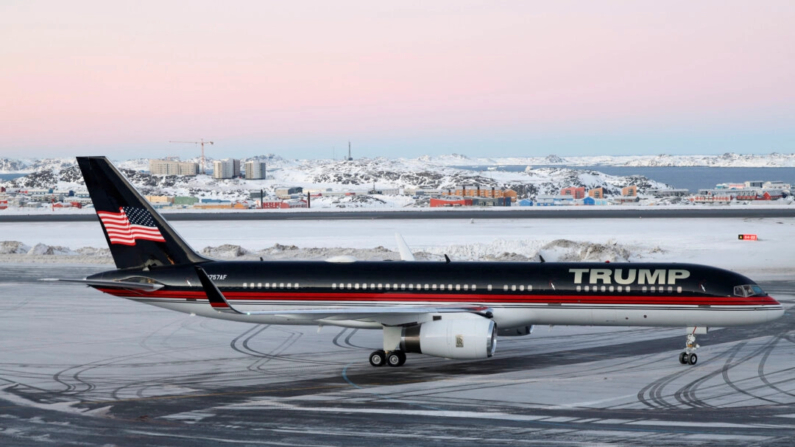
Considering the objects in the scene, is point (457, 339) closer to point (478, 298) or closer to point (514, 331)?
point (478, 298)

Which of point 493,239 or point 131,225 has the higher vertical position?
point 131,225

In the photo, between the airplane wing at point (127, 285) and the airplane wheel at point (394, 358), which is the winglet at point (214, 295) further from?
the airplane wheel at point (394, 358)

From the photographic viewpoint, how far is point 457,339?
3003cm

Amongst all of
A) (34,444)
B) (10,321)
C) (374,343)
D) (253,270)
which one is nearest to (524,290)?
(374,343)

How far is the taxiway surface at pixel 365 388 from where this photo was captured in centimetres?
2275

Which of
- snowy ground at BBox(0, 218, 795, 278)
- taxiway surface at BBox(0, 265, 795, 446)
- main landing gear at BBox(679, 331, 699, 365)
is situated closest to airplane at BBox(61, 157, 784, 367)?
main landing gear at BBox(679, 331, 699, 365)

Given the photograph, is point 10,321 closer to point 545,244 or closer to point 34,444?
point 34,444

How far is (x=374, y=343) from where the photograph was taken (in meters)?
37.5

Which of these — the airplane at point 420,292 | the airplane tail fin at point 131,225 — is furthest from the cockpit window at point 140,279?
the airplane tail fin at point 131,225

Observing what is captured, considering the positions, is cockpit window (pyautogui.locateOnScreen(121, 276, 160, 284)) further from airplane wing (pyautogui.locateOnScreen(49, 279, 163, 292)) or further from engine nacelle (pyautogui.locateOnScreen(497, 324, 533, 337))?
engine nacelle (pyautogui.locateOnScreen(497, 324, 533, 337))

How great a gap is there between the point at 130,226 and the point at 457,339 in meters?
15.6

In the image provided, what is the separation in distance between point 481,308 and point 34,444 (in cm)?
1718

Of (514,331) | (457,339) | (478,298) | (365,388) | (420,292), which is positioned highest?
(420,292)

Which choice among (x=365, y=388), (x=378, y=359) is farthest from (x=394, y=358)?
(x=365, y=388)
